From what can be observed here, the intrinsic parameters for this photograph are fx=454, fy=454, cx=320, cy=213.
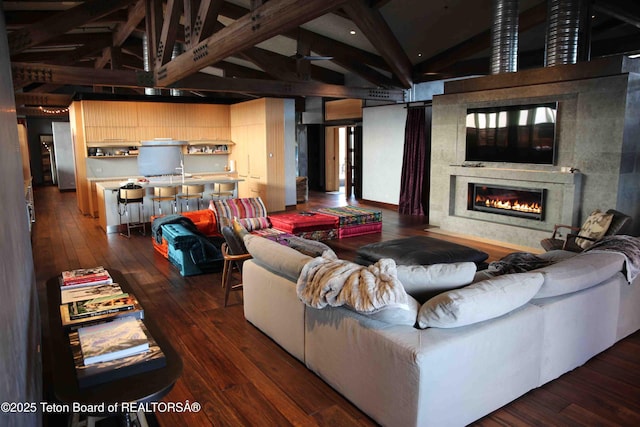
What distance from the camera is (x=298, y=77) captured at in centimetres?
881

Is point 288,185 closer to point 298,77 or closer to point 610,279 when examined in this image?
point 298,77

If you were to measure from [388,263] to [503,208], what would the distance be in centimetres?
522

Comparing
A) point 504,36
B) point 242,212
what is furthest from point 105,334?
point 504,36

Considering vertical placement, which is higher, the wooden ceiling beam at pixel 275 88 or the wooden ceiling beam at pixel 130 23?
the wooden ceiling beam at pixel 130 23

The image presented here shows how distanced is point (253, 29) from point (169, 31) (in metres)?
2.47

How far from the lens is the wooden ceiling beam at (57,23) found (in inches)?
261

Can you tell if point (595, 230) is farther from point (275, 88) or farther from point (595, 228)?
point (275, 88)

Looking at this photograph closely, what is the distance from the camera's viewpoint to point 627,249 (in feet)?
11.9

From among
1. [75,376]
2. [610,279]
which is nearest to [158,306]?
[75,376]

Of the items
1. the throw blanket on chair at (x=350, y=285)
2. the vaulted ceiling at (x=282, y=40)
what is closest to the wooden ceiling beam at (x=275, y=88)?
the vaulted ceiling at (x=282, y=40)

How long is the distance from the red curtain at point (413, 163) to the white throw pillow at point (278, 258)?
21.1 ft

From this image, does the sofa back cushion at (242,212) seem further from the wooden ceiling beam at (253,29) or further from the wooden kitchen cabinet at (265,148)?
the wooden kitchen cabinet at (265,148)

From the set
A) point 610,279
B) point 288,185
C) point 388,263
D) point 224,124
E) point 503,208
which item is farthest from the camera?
point 224,124

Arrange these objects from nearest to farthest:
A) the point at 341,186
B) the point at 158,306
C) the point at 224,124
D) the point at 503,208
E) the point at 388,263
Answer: the point at 388,263 → the point at 158,306 → the point at 503,208 → the point at 224,124 → the point at 341,186
